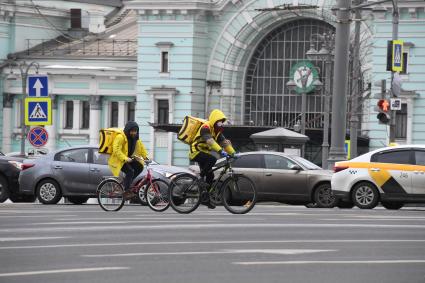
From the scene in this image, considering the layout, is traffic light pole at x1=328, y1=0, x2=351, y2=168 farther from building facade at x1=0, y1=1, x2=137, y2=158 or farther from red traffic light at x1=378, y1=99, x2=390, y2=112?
building facade at x1=0, y1=1, x2=137, y2=158

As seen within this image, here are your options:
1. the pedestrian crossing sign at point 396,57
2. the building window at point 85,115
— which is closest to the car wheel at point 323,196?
the pedestrian crossing sign at point 396,57

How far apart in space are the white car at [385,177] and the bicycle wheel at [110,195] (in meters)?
6.02

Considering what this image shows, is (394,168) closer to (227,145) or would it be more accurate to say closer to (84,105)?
(227,145)

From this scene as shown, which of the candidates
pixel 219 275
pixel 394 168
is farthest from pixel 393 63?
pixel 219 275

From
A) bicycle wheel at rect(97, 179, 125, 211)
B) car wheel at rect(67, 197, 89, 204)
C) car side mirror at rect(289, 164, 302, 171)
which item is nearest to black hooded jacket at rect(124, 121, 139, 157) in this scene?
bicycle wheel at rect(97, 179, 125, 211)

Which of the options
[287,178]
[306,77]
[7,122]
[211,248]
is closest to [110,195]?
[287,178]

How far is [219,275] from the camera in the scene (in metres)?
14.5

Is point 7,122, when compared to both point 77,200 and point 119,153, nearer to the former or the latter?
point 77,200

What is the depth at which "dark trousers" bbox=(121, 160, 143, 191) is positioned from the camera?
2800 cm

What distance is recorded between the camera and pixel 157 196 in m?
27.1

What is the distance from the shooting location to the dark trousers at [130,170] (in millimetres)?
28000

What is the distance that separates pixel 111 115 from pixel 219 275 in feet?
234

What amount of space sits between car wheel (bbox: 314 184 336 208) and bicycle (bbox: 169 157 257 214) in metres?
9.60

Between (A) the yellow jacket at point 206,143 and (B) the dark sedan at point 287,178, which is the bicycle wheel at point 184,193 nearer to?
(A) the yellow jacket at point 206,143
